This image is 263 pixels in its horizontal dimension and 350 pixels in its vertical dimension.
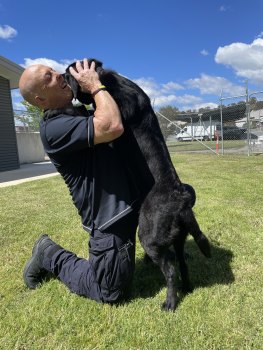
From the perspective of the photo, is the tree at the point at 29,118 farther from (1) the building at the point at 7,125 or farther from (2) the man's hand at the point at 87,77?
(2) the man's hand at the point at 87,77

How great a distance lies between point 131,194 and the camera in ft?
8.95

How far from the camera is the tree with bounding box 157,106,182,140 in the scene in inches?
843

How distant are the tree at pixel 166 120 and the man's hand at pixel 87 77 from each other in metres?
15.9

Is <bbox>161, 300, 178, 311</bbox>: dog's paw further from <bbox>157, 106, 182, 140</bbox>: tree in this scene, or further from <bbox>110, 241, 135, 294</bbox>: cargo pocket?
<bbox>157, 106, 182, 140</bbox>: tree

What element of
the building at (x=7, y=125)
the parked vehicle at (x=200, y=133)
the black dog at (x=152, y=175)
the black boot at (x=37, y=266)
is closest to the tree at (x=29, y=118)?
the building at (x=7, y=125)

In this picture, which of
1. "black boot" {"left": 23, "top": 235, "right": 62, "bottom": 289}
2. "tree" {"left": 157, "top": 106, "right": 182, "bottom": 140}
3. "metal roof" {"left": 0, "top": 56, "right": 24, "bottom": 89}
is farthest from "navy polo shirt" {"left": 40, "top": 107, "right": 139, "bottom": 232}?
"tree" {"left": 157, "top": 106, "right": 182, "bottom": 140}

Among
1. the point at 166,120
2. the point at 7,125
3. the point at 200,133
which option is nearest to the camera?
the point at 7,125

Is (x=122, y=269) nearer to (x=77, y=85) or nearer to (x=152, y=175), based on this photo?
(x=152, y=175)

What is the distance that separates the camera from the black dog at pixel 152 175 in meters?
2.48

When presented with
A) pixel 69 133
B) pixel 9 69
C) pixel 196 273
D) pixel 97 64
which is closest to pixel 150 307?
pixel 196 273

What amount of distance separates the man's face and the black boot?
124 cm

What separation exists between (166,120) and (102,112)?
684 inches

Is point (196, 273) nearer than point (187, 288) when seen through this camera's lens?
No

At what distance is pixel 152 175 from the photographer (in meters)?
2.56
